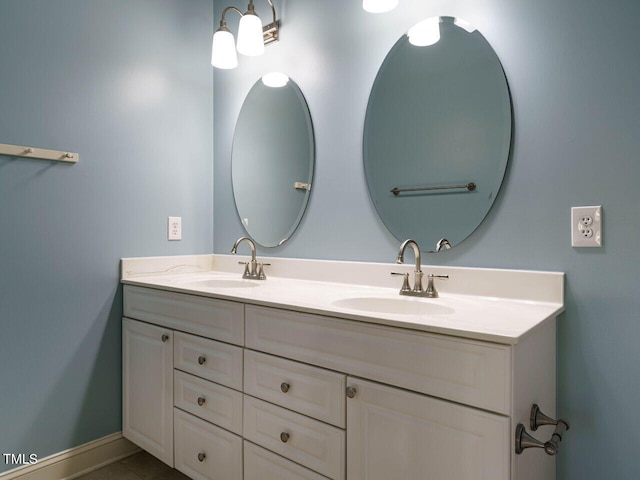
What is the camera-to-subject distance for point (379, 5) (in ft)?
4.95

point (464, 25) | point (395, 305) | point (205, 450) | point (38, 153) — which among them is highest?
point (464, 25)

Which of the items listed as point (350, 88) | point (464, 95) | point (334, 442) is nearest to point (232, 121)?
point (350, 88)

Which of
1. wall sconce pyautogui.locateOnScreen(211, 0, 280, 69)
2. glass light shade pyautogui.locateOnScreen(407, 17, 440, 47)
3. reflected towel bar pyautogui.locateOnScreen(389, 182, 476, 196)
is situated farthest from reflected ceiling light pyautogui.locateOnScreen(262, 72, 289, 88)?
reflected towel bar pyautogui.locateOnScreen(389, 182, 476, 196)

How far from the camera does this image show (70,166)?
5.69ft

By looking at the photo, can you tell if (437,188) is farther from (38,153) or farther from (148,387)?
(38,153)

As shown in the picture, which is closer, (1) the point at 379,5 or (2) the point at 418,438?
(2) the point at 418,438

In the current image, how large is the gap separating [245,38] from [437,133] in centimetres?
95

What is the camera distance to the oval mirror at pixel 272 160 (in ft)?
6.19

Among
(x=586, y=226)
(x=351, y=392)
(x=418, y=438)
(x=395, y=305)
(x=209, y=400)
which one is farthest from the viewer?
(x=209, y=400)

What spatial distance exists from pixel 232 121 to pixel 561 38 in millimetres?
1504

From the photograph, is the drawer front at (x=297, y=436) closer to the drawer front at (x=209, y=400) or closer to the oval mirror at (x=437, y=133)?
the drawer front at (x=209, y=400)

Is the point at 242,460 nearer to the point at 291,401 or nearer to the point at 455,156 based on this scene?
the point at 291,401

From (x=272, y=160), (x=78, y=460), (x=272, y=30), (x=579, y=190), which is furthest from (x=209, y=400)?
(x=272, y=30)

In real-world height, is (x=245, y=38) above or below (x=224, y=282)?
above
